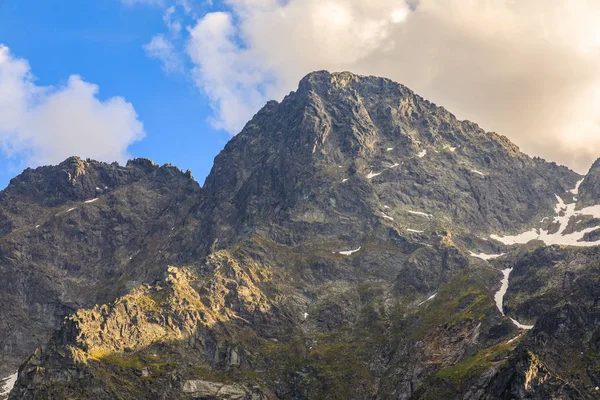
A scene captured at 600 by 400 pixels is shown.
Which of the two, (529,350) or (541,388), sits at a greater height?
(529,350)

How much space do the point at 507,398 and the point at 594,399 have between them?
23.0m

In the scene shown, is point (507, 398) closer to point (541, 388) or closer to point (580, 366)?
point (541, 388)

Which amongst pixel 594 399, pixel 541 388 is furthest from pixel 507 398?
pixel 594 399

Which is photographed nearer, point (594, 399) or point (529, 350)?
point (594, 399)

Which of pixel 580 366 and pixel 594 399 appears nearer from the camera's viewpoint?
pixel 594 399

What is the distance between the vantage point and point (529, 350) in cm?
19600

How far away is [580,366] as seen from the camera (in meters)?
195

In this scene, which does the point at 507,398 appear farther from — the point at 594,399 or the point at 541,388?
the point at 594,399

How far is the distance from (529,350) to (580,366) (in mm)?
15280

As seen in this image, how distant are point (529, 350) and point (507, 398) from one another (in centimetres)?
1643

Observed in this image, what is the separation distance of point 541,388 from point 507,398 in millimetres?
9991

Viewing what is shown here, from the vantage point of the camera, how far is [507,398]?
621 feet

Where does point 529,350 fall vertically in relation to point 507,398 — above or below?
above

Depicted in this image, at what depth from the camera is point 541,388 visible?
186 metres
